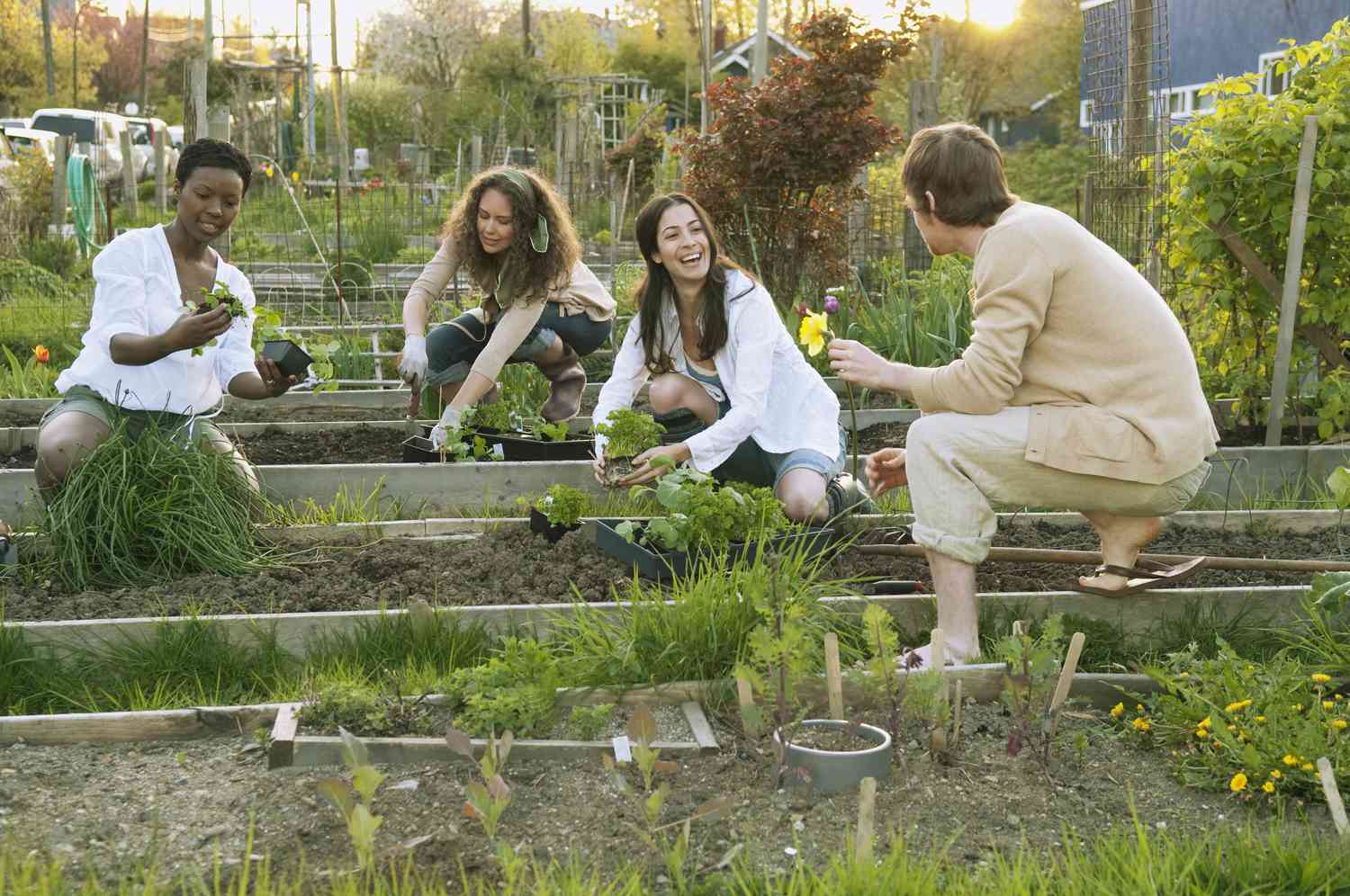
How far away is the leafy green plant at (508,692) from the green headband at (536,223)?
2.64 m

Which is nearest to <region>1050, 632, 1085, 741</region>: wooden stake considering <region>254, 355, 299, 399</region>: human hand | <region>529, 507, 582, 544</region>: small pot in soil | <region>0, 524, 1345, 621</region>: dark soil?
<region>0, 524, 1345, 621</region>: dark soil

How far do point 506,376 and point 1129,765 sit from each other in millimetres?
3855

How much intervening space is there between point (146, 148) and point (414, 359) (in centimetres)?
2233

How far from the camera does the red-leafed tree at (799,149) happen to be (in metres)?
7.60

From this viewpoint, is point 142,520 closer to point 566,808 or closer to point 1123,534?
point 566,808

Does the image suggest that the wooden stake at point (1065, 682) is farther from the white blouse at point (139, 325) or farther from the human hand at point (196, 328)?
the white blouse at point (139, 325)

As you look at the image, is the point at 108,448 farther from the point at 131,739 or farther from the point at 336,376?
the point at 336,376

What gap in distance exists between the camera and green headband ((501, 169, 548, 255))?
4.95 m

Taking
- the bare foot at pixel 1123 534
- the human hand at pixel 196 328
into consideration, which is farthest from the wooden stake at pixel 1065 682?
the human hand at pixel 196 328

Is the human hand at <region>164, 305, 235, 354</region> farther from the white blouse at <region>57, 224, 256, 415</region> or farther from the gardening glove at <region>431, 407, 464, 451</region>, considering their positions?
the gardening glove at <region>431, 407, 464, 451</region>

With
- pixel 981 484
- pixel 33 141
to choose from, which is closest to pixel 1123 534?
pixel 981 484

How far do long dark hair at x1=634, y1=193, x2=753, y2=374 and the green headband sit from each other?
94 centimetres

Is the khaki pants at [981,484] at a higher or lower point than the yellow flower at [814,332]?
lower

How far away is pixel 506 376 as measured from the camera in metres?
5.90
